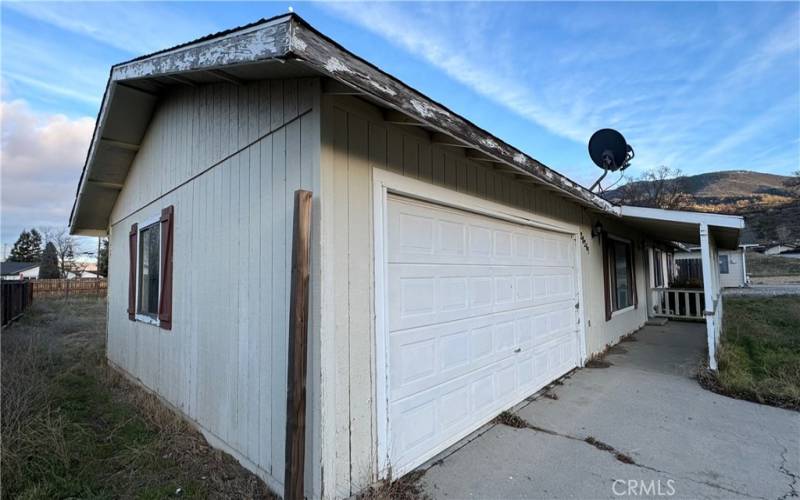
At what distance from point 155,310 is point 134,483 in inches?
115

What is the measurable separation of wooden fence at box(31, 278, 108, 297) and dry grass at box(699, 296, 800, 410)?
2945cm

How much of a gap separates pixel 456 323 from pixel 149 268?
4.60 meters

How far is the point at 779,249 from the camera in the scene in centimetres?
4088

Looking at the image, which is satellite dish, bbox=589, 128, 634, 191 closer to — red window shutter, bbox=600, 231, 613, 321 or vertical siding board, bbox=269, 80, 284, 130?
red window shutter, bbox=600, 231, 613, 321

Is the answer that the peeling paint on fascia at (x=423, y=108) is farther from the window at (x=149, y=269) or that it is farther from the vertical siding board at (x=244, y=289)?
the window at (x=149, y=269)

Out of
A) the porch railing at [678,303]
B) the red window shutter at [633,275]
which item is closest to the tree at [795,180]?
the porch railing at [678,303]

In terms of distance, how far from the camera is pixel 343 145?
2.56 meters

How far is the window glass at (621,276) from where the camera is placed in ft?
27.3

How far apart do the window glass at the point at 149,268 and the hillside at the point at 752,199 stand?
17.2 metres

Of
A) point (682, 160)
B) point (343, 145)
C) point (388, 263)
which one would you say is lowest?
point (388, 263)

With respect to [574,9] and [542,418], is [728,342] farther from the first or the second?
[574,9]

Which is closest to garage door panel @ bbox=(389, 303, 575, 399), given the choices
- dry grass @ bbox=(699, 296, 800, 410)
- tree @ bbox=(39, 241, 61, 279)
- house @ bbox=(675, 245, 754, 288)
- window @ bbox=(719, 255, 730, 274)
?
dry grass @ bbox=(699, 296, 800, 410)

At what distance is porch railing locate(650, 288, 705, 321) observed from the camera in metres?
10.9

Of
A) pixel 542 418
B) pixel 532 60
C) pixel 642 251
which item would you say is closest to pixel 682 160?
pixel 642 251
